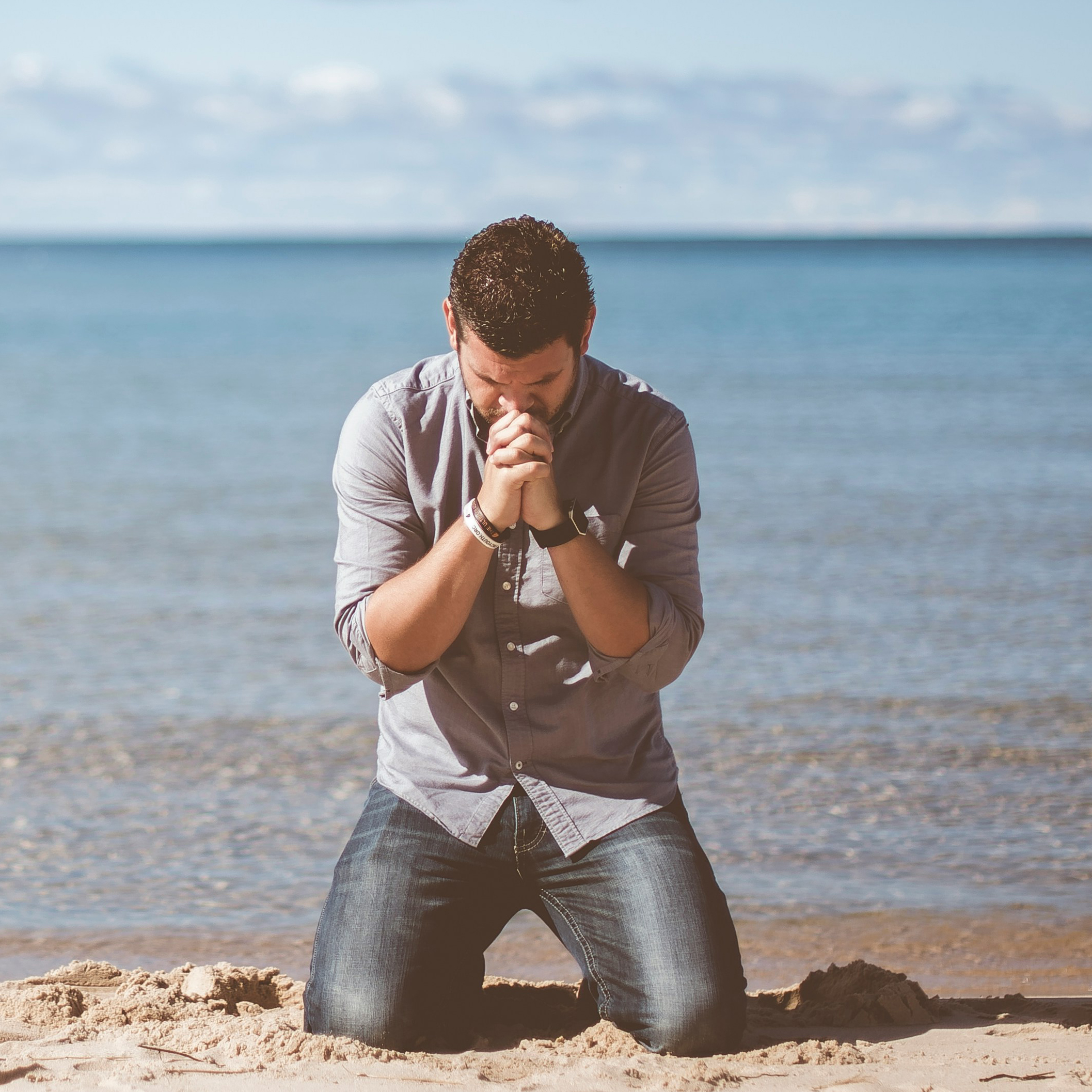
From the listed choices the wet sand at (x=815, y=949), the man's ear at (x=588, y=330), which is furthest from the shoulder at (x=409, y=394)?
the wet sand at (x=815, y=949)

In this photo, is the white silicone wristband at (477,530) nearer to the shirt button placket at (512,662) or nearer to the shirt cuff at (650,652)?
the shirt button placket at (512,662)

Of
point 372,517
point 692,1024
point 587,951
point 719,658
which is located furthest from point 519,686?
point 719,658

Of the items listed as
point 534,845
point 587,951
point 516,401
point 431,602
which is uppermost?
point 516,401

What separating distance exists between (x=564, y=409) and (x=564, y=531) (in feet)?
1.28

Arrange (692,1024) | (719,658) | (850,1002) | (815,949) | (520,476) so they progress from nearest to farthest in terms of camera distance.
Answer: (520,476), (692,1024), (850,1002), (815,949), (719,658)

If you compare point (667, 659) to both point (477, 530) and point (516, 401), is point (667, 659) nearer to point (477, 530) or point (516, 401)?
point (477, 530)

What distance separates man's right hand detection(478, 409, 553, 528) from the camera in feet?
10.3

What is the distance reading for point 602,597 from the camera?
10.7ft

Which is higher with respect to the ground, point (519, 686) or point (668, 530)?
point (668, 530)

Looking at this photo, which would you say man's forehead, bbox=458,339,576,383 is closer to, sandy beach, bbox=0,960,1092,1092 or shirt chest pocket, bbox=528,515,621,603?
shirt chest pocket, bbox=528,515,621,603

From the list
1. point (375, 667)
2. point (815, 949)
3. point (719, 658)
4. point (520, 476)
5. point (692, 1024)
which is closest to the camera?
point (520, 476)

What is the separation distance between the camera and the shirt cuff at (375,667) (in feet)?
10.9

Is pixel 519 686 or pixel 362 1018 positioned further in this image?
pixel 519 686

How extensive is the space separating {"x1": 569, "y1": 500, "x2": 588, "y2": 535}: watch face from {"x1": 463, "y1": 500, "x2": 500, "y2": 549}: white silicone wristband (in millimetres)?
192
